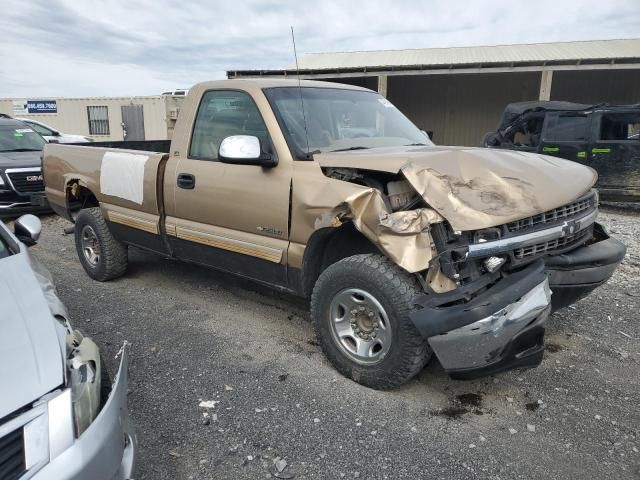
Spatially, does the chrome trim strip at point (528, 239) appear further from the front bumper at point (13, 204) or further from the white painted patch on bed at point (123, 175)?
the front bumper at point (13, 204)

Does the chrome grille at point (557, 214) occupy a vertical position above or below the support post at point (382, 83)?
below

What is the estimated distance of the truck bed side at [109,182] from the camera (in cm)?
438

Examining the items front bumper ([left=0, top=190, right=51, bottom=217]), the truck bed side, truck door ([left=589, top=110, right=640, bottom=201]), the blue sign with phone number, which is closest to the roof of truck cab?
the truck bed side

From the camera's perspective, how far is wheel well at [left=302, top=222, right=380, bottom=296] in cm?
323

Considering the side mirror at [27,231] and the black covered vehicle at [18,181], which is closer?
the side mirror at [27,231]

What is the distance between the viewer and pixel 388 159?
294 cm

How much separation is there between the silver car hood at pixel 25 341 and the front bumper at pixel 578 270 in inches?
105

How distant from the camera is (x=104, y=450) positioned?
1789 mm

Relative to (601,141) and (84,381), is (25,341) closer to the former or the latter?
(84,381)

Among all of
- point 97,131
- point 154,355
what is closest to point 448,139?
point 97,131

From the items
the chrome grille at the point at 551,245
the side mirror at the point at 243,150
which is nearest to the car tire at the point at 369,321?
the chrome grille at the point at 551,245

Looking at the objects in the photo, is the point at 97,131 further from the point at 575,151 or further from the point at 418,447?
the point at 418,447

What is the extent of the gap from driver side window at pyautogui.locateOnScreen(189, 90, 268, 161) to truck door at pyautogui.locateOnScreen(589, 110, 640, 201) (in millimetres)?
7483

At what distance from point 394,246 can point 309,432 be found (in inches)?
44.7
